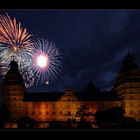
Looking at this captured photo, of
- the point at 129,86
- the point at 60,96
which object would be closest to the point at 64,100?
the point at 60,96

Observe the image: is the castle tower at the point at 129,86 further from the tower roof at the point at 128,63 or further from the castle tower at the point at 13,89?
the castle tower at the point at 13,89

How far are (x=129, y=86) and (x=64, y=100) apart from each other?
10903 mm

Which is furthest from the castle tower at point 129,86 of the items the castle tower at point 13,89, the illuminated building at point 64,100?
the castle tower at point 13,89

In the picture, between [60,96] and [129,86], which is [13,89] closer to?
[60,96]

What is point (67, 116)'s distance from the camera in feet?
137

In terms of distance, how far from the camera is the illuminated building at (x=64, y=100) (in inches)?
1681

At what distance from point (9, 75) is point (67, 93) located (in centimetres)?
987

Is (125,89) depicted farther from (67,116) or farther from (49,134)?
(49,134)

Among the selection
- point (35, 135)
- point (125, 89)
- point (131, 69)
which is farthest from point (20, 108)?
point (35, 135)

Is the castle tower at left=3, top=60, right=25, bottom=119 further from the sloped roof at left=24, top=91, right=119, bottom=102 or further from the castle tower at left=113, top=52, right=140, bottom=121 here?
the castle tower at left=113, top=52, right=140, bottom=121

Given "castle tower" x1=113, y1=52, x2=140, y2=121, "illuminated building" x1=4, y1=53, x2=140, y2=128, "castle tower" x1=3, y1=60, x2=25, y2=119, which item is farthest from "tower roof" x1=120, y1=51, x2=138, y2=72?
"castle tower" x1=3, y1=60, x2=25, y2=119
